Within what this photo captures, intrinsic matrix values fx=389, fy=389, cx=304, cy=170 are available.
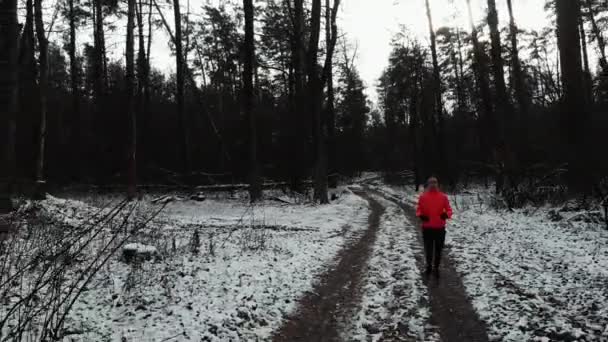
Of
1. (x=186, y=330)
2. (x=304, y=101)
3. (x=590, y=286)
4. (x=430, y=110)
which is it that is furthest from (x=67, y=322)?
(x=430, y=110)

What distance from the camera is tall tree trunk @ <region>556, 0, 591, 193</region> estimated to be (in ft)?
37.8

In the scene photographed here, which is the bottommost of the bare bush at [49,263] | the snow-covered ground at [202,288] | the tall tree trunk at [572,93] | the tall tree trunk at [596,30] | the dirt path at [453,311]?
the dirt path at [453,311]

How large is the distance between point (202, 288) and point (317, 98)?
43.2ft

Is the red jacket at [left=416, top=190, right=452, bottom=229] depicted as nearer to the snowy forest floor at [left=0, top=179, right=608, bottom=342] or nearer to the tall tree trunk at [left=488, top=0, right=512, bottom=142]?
the snowy forest floor at [left=0, top=179, right=608, bottom=342]

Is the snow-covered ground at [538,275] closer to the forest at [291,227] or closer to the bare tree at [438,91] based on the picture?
the forest at [291,227]

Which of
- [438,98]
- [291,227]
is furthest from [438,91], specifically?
[291,227]

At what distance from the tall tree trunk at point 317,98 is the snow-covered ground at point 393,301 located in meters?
9.04

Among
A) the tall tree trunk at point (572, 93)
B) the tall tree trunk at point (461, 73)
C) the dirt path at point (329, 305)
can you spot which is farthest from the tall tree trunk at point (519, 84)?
the dirt path at point (329, 305)

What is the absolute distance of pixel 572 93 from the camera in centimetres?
1182

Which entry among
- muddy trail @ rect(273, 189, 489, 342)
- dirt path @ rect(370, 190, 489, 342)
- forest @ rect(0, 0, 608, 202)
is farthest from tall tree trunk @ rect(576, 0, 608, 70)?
dirt path @ rect(370, 190, 489, 342)

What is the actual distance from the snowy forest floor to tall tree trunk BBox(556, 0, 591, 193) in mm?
2031

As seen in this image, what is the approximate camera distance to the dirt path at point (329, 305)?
4941 mm

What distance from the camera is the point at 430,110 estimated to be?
99.3 ft

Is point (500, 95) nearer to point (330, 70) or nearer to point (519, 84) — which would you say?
point (519, 84)
